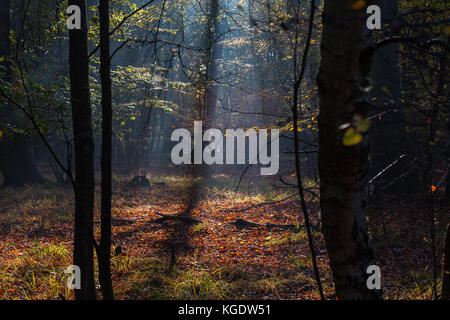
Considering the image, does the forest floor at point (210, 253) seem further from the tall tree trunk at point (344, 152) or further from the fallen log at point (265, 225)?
the tall tree trunk at point (344, 152)

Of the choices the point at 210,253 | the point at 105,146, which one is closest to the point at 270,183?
the point at 210,253

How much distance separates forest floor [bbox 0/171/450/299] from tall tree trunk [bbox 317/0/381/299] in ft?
1.63

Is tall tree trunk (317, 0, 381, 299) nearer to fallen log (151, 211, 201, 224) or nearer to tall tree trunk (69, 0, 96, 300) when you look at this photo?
tall tree trunk (69, 0, 96, 300)

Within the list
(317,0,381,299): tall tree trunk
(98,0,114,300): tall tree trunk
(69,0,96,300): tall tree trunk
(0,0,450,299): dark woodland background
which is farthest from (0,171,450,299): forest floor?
(69,0,96,300): tall tree trunk

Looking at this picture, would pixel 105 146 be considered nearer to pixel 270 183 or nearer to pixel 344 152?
pixel 344 152

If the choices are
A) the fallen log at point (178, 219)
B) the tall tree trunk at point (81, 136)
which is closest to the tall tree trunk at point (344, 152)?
the tall tree trunk at point (81, 136)

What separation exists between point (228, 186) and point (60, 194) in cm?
694

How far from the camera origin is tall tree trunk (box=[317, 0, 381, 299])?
1.78 metres

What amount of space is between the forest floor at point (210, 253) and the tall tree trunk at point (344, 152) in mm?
497

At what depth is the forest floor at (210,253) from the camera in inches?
184

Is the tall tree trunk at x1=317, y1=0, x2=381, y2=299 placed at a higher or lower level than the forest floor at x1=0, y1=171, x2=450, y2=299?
higher

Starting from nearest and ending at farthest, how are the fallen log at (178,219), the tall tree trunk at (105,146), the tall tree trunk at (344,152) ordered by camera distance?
the tall tree trunk at (344,152) < the tall tree trunk at (105,146) < the fallen log at (178,219)

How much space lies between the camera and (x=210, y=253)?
648 cm
